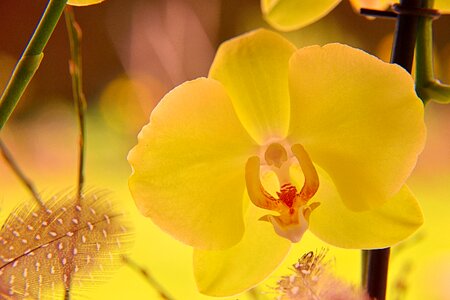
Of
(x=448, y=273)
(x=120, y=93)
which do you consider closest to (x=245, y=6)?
(x=120, y=93)

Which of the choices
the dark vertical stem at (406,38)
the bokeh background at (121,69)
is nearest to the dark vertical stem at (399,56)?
the dark vertical stem at (406,38)

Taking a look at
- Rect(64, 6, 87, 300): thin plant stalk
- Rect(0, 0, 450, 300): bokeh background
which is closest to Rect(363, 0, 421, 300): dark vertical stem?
Rect(64, 6, 87, 300): thin plant stalk

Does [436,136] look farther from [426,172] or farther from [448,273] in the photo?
[448,273]

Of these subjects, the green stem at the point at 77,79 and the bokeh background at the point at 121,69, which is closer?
the green stem at the point at 77,79

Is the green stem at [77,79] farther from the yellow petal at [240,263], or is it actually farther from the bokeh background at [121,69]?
the bokeh background at [121,69]

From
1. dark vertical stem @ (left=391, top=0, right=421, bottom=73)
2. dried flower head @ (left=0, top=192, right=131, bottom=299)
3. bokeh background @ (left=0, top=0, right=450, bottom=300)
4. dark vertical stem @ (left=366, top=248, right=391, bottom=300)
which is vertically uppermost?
dark vertical stem @ (left=391, top=0, right=421, bottom=73)

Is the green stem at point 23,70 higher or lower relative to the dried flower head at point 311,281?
higher

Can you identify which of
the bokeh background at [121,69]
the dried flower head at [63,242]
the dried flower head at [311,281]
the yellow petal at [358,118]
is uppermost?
the yellow petal at [358,118]

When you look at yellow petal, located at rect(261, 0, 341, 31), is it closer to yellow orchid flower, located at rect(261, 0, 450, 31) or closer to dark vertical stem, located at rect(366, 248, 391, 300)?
yellow orchid flower, located at rect(261, 0, 450, 31)
